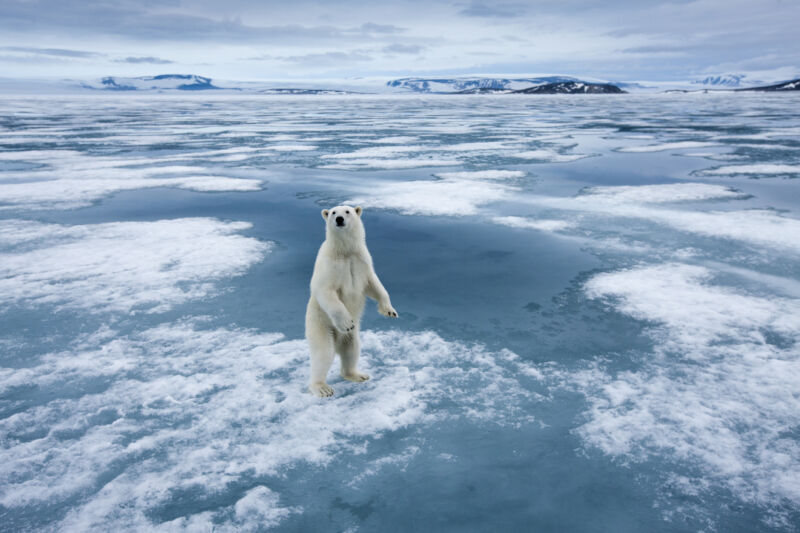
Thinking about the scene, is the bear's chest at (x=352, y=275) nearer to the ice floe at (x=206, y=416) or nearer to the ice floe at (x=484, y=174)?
the ice floe at (x=206, y=416)

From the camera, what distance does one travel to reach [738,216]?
7559 mm

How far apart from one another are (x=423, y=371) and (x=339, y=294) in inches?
33.5

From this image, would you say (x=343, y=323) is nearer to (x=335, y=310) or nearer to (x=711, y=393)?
(x=335, y=310)

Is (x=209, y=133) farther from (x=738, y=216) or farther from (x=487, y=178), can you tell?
(x=738, y=216)

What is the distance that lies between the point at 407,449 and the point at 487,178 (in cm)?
892

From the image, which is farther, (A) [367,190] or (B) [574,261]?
(A) [367,190]

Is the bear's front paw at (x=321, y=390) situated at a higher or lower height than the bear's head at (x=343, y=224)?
lower

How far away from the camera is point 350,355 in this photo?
3482 millimetres

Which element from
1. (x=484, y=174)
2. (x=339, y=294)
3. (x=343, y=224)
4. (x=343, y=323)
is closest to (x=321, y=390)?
(x=343, y=323)

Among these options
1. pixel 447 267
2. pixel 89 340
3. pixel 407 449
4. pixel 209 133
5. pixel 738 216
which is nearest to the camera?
pixel 407 449

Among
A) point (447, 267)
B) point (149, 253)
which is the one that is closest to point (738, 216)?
point (447, 267)

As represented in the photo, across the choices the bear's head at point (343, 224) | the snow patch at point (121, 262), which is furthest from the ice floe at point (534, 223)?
the bear's head at point (343, 224)

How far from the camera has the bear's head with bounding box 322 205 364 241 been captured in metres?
3.10

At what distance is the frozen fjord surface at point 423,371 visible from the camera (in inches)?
99.0
